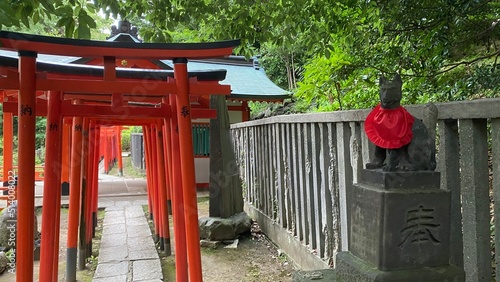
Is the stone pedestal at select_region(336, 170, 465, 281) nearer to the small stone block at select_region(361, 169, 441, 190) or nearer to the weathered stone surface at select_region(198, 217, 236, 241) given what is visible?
the small stone block at select_region(361, 169, 441, 190)

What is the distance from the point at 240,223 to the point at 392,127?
4.44 meters

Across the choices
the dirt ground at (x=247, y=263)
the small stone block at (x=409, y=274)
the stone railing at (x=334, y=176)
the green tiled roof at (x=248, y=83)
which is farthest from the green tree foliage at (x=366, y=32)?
the green tiled roof at (x=248, y=83)

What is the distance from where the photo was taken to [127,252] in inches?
209

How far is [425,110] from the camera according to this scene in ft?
6.77

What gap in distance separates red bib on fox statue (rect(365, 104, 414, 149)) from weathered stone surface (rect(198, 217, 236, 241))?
13.9 ft

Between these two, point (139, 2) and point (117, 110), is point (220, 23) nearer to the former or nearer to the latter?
point (139, 2)

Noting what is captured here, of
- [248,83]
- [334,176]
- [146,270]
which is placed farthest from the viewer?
[248,83]

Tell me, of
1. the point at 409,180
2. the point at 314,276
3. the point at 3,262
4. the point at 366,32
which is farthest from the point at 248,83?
the point at 409,180

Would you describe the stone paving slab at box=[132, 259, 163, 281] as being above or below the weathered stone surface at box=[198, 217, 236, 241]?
below

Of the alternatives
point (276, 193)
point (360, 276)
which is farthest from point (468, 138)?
point (276, 193)

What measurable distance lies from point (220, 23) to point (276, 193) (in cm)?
265

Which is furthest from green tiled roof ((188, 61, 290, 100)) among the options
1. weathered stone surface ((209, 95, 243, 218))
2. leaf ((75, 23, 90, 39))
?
leaf ((75, 23, 90, 39))

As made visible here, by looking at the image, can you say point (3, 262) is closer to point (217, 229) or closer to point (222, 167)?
point (217, 229)

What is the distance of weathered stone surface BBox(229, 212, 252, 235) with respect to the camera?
6016 millimetres
